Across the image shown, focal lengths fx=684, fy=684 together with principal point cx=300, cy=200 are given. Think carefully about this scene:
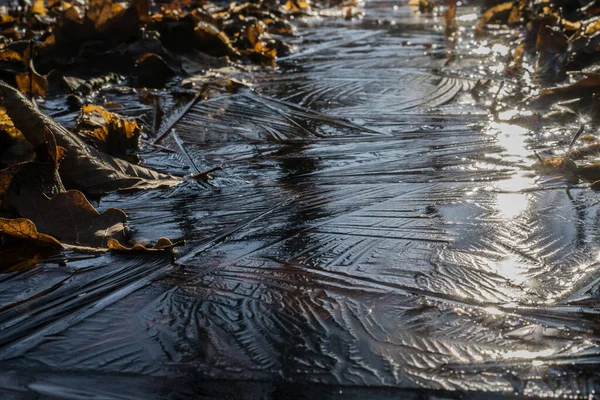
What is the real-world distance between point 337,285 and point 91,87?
2865 millimetres

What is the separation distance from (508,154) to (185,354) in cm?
168

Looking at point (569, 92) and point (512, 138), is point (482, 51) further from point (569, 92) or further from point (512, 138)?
point (512, 138)

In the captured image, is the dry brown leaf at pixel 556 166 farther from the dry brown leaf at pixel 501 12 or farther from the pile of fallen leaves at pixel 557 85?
the dry brown leaf at pixel 501 12

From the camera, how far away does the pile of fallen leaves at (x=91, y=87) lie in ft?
6.58

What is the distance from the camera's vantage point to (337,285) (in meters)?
1.71

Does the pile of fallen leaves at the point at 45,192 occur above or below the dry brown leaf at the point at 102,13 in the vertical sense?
below

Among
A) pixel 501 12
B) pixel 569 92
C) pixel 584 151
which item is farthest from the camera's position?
pixel 501 12

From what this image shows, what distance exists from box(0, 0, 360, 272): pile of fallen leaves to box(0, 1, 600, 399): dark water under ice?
0.12m

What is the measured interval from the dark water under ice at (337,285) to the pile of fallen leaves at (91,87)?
0.12m

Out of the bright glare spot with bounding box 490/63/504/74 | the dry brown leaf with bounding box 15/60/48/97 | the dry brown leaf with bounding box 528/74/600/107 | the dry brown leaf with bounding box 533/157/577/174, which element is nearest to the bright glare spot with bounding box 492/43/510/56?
the bright glare spot with bounding box 490/63/504/74

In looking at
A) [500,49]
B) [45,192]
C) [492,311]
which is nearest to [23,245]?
[45,192]

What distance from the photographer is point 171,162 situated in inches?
108

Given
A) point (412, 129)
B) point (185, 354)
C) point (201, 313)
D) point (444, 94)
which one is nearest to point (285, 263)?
point (201, 313)

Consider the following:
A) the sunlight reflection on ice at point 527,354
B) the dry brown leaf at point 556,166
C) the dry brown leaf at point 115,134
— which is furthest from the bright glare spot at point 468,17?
the sunlight reflection on ice at point 527,354
